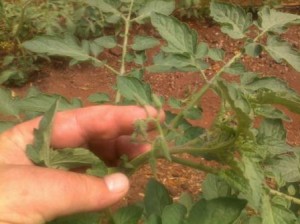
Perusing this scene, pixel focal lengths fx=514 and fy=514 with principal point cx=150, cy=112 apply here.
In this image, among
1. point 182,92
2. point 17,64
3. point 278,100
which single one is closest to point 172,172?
point 182,92

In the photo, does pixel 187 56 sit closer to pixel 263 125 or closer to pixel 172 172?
pixel 263 125

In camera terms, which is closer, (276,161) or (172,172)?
(276,161)

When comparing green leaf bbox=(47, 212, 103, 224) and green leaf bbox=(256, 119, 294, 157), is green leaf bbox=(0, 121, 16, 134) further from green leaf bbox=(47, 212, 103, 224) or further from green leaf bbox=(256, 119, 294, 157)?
green leaf bbox=(256, 119, 294, 157)

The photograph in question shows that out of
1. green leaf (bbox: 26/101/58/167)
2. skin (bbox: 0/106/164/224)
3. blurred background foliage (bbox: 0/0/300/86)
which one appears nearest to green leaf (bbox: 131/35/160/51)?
skin (bbox: 0/106/164/224)

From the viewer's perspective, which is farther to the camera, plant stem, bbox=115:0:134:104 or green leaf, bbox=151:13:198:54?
plant stem, bbox=115:0:134:104

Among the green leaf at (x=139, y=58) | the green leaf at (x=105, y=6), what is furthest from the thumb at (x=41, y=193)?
the green leaf at (x=105, y=6)

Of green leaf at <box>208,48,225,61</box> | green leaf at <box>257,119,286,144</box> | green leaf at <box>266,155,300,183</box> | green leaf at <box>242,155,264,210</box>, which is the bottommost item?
green leaf at <box>266,155,300,183</box>
